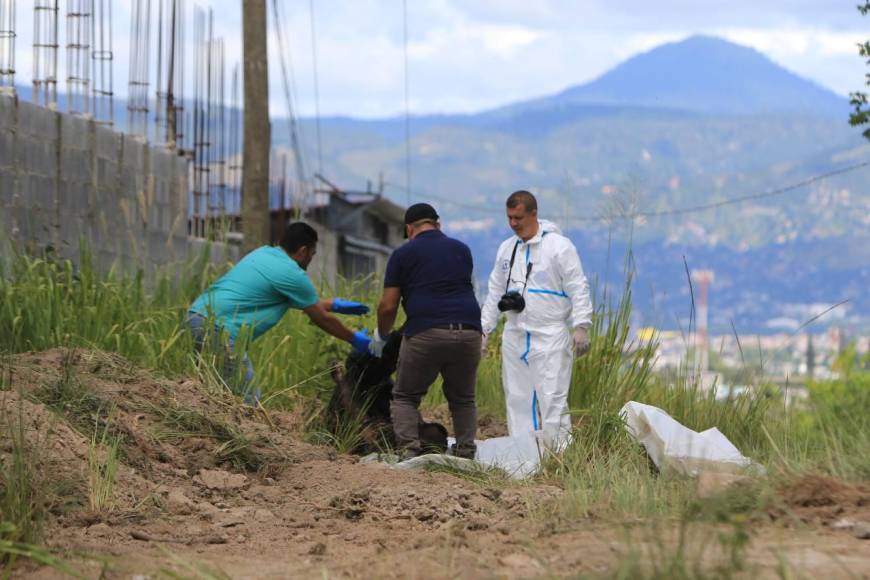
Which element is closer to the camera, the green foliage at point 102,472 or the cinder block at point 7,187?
the green foliage at point 102,472

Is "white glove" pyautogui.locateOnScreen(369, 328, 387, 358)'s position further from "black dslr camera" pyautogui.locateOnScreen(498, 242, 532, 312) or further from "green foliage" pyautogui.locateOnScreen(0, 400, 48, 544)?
"green foliage" pyautogui.locateOnScreen(0, 400, 48, 544)

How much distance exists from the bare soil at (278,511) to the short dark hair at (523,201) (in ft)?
6.39

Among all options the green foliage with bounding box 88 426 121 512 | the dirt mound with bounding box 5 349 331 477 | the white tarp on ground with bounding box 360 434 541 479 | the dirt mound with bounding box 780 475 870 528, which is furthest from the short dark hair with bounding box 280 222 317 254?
the dirt mound with bounding box 780 475 870 528

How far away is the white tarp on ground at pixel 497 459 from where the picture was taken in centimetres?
855

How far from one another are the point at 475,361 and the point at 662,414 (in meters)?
1.43

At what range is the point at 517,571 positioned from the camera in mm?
4973

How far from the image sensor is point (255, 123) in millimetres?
14516

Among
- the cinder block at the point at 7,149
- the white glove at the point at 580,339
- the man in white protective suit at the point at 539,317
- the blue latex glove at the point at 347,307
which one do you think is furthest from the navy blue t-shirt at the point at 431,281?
the cinder block at the point at 7,149

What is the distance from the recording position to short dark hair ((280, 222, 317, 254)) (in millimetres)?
9797

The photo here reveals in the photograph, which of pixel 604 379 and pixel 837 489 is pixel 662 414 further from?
pixel 837 489

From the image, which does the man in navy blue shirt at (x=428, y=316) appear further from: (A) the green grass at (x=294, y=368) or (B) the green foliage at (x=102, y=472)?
(B) the green foliage at (x=102, y=472)

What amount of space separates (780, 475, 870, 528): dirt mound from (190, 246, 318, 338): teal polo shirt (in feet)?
14.5

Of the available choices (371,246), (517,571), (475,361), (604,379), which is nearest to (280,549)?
(517,571)

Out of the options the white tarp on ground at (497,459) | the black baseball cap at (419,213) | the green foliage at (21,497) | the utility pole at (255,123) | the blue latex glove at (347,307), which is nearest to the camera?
the green foliage at (21,497)
